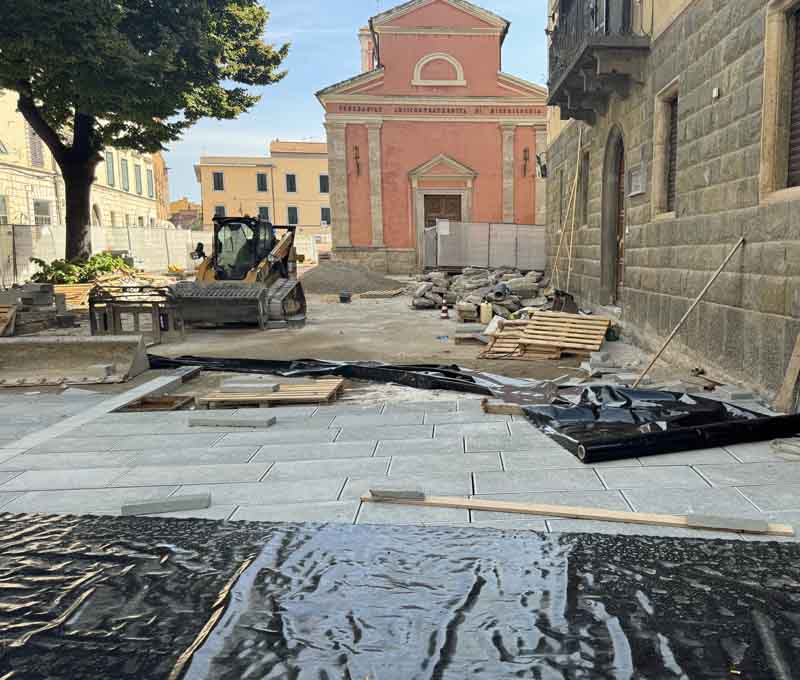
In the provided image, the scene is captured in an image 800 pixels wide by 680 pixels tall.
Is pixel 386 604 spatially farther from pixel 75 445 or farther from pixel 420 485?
pixel 75 445

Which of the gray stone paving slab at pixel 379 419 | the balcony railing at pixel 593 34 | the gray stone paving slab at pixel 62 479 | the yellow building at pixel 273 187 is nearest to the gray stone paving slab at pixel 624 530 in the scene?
the gray stone paving slab at pixel 379 419

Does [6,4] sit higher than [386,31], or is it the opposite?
[386,31]

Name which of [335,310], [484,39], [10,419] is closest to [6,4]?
[335,310]

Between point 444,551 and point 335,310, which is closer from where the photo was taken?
point 444,551

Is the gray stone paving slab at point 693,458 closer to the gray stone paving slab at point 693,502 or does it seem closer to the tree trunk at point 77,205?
the gray stone paving slab at point 693,502

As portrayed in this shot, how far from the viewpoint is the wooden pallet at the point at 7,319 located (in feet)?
40.3

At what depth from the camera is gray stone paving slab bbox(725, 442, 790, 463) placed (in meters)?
4.20

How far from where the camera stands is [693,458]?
14.0ft

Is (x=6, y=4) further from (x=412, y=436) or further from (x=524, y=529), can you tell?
(x=524, y=529)

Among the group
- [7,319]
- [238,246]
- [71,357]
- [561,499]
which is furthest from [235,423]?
[238,246]

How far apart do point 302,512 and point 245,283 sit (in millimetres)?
10469

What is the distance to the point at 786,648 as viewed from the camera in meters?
2.18

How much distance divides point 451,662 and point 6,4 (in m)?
15.2

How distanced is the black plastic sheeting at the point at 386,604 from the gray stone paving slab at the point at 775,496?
56cm
